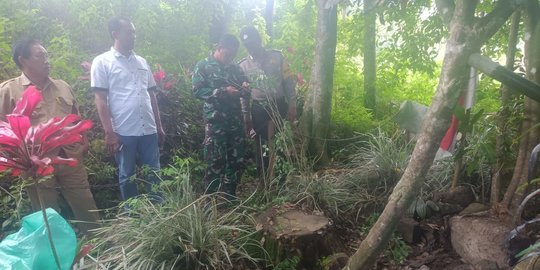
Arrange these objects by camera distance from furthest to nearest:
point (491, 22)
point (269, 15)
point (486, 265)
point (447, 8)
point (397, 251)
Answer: point (269, 15) → point (397, 251) → point (486, 265) → point (447, 8) → point (491, 22)

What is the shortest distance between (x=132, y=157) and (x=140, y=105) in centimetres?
49

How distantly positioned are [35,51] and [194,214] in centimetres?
174

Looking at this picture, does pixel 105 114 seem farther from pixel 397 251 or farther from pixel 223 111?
pixel 397 251

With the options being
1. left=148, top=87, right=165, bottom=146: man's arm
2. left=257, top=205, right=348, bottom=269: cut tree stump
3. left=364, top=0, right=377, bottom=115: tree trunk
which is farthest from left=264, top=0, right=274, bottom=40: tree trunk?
left=257, top=205, right=348, bottom=269: cut tree stump

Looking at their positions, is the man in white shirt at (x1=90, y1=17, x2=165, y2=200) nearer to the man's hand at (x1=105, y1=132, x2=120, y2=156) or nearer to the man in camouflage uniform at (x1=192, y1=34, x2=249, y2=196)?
the man's hand at (x1=105, y1=132, x2=120, y2=156)

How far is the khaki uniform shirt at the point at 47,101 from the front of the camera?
2902mm

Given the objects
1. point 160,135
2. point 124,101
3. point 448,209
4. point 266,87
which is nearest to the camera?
point 448,209

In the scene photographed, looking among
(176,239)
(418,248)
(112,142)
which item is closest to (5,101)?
(112,142)

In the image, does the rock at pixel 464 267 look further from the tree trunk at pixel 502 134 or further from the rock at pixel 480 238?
the tree trunk at pixel 502 134

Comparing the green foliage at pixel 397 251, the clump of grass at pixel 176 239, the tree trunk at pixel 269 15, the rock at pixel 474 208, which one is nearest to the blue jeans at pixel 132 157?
the clump of grass at pixel 176 239

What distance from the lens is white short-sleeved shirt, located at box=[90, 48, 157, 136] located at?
338cm

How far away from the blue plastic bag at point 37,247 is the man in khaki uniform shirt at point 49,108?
89cm

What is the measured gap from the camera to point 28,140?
1.49 meters

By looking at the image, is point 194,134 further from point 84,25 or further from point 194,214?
point 194,214
